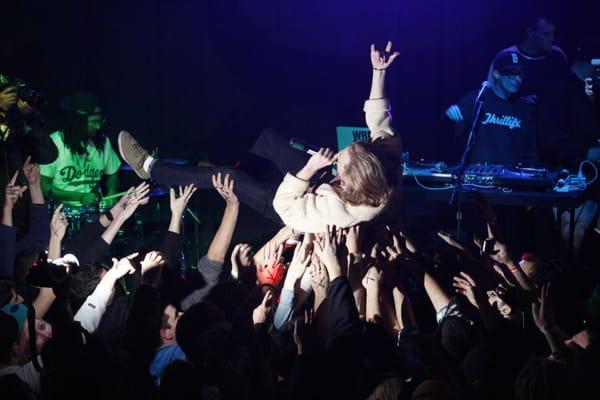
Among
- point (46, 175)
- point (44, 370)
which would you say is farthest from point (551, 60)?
point (44, 370)

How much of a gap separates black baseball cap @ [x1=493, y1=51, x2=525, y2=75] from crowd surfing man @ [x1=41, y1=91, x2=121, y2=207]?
336 cm

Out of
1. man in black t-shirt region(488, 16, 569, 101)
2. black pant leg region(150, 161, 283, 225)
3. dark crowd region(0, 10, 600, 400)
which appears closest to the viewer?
dark crowd region(0, 10, 600, 400)

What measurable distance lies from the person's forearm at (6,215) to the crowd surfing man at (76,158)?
1291 mm

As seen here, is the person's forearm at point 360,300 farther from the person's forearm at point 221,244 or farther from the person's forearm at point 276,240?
the person's forearm at point 221,244

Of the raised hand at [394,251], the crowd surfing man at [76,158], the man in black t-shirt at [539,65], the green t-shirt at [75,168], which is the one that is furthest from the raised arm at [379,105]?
the green t-shirt at [75,168]

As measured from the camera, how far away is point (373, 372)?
7.57 feet

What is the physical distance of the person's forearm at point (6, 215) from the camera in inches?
146

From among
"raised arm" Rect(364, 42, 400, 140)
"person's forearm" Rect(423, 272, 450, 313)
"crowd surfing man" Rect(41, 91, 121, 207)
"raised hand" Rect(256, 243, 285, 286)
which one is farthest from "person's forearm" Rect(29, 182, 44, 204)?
"person's forearm" Rect(423, 272, 450, 313)

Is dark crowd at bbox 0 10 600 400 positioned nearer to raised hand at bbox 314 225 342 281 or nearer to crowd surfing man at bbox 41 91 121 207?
raised hand at bbox 314 225 342 281

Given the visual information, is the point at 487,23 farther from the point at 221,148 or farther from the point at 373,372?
the point at 373,372

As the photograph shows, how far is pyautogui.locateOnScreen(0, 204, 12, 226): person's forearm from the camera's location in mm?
3712

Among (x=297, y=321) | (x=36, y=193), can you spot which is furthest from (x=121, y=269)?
(x=36, y=193)

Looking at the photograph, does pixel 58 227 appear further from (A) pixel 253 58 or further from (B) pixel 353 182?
(A) pixel 253 58

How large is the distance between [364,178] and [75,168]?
9.16 ft
